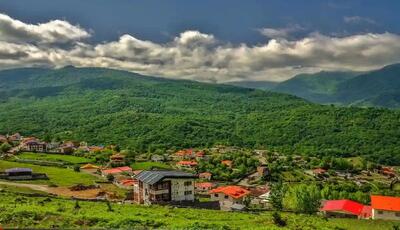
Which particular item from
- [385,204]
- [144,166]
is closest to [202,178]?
[144,166]

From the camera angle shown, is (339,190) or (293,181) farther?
(293,181)

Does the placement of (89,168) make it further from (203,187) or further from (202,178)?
(202,178)

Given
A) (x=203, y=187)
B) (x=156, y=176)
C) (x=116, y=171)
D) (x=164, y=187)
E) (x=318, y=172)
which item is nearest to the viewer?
(x=164, y=187)

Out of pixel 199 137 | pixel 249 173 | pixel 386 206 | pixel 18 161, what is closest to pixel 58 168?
pixel 18 161

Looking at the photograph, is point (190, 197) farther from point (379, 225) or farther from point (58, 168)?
point (58, 168)

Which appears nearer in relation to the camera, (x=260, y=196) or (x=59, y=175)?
(x=59, y=175)
